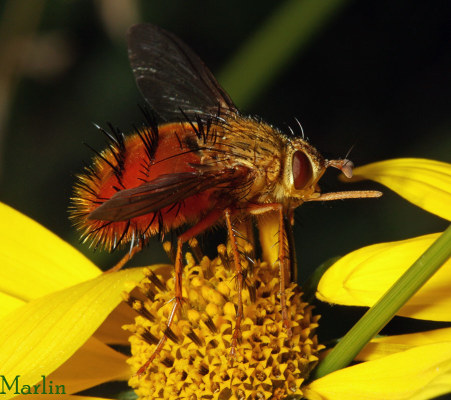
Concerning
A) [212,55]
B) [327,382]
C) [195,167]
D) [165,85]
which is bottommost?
[327,382]

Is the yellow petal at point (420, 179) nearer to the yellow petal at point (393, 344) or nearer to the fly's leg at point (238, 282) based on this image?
the yellow petal at point (393, 344)

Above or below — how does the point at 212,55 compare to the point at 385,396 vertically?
above

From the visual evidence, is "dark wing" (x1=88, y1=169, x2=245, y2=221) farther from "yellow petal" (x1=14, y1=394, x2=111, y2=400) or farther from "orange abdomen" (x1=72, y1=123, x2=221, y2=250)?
"yellow petal" (x1=14, y1=394, x2=111, y2=400)

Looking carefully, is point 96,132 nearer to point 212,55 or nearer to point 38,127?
point 38,127

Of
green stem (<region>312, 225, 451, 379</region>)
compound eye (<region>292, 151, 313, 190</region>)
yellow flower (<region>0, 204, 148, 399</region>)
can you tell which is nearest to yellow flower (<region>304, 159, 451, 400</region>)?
green stem (<region>312, 225, 451, 379</region>)

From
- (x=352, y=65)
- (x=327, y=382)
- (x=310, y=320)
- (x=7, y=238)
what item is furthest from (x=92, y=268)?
A: (x=352, y=65)

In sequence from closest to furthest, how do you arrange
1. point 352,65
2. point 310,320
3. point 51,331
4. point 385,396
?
1. point 385,396
2. point 51,331
3. point 310,320
4. point 352,65

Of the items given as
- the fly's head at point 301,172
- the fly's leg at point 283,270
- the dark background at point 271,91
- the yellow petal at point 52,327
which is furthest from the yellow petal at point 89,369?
the dark background at point 271,91
